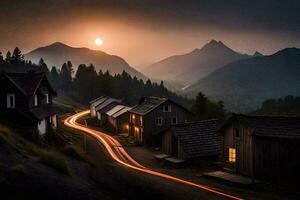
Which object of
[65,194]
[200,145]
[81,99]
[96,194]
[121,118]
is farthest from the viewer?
[81,99]

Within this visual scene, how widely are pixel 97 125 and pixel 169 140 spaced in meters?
49.5

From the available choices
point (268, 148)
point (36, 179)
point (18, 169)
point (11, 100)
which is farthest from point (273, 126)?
point (11, 100)

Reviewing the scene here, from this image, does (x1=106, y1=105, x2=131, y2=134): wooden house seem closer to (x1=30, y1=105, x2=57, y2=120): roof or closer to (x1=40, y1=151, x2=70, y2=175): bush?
(x1=30, y1=105, x2=57, y2=120): roof

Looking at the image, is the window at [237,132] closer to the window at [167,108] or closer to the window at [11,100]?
the window at [11,100]

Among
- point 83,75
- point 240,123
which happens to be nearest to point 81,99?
point 83,75

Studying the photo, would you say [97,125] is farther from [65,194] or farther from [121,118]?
[65,194]

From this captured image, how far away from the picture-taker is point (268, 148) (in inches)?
1368

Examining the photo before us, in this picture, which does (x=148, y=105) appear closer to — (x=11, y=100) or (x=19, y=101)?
(x=19, y=101)

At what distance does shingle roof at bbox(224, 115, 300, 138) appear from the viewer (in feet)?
113

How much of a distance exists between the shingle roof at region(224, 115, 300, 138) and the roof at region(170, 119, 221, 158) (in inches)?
514

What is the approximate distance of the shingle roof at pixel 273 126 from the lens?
34.5m

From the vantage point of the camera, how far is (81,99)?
170m

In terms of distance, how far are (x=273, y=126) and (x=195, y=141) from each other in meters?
16.2

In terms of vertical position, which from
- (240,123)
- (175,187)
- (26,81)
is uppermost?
(26,81)
